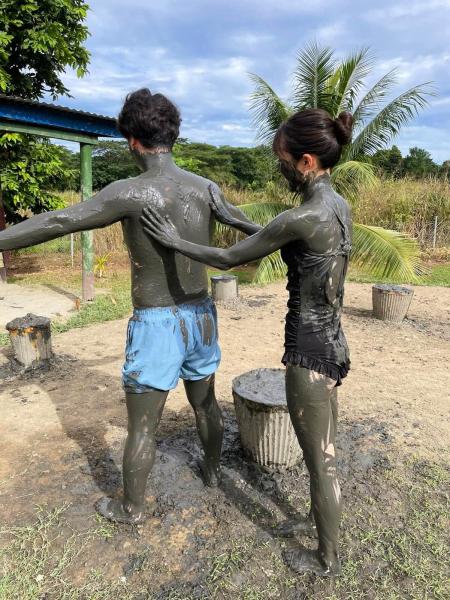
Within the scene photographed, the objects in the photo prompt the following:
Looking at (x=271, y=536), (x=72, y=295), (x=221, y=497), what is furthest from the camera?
(x=72, y=295)

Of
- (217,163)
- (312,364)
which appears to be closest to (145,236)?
(312,364)

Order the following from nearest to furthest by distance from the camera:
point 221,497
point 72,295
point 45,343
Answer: point 221,497 < point 45,343 < point 72,295

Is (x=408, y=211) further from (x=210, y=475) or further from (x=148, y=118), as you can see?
(x=148, y=118)

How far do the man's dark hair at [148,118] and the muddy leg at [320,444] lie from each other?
3.71ft

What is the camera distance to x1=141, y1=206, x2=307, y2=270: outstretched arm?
157 centimetres

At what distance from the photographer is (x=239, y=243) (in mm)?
1665

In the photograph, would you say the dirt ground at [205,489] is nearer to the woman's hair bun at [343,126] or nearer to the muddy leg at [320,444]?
the muddy leg at [320,444]

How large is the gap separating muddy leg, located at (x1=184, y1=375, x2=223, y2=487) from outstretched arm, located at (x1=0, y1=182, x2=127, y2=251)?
966 millimetres

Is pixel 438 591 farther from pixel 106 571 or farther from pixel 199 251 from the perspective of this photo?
pixel 199 251

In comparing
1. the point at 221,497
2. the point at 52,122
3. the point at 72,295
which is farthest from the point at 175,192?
the point at 72,295

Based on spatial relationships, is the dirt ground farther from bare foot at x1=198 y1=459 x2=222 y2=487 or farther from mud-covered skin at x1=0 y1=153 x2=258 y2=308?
mud-covered skin at x1=0 y1=153 x2=258 y2=308

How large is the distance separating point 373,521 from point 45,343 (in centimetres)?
344

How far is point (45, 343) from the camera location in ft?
14.7

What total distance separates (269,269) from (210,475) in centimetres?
655
